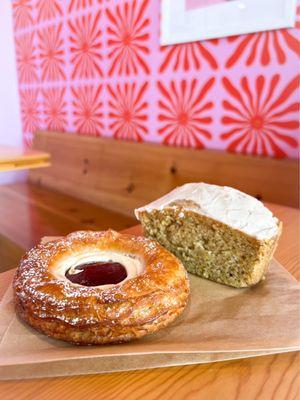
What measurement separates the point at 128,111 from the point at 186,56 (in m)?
0.51

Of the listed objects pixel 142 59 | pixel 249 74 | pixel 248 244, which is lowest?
pixel 248 244

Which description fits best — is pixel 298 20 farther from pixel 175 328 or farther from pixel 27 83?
pixel 27 83

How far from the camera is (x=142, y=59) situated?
1955 mm

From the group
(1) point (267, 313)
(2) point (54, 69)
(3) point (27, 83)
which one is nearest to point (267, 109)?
(1) point (267, 313)

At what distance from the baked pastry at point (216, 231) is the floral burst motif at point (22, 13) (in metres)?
2.49

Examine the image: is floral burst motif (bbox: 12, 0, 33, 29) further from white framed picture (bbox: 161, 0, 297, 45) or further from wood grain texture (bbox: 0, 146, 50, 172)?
white framed picture (bbox: 161, 0, 297, 45)

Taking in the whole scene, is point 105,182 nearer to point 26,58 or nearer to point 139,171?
point 139,171

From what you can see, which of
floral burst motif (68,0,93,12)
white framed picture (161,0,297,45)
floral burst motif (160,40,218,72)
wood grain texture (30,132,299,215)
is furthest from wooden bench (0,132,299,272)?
floral burst motif (68,0,93,12)

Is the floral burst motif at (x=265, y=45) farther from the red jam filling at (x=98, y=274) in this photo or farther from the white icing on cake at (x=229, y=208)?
the red jam filling at (x=98, y=274)

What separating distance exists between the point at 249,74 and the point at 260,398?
53.9 inches

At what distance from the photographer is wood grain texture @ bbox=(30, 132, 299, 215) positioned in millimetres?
1517

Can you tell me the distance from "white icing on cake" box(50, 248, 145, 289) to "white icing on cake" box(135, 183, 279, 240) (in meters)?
0.18

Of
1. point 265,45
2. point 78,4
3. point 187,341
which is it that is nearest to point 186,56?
point 265,45

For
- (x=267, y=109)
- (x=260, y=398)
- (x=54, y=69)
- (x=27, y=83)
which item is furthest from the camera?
(x=27, y=83)
